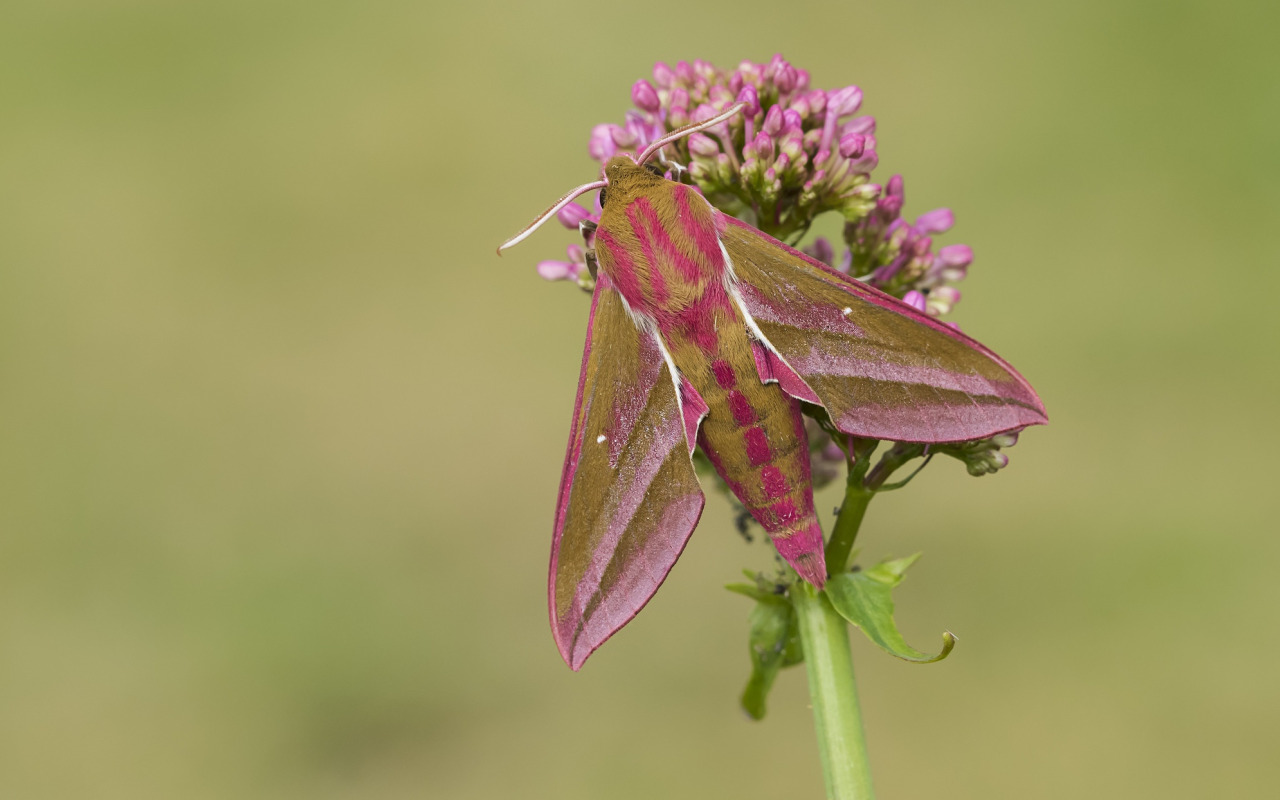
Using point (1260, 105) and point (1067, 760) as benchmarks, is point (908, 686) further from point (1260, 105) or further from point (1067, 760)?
point (1260, 105)

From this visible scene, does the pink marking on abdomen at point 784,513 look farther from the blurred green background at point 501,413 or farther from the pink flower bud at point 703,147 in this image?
the blurred green background at point 501,413

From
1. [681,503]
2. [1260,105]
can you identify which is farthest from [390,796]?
[1260,105]

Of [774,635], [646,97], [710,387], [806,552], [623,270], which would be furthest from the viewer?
[646,97]

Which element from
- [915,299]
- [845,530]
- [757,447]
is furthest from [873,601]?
[915,299]

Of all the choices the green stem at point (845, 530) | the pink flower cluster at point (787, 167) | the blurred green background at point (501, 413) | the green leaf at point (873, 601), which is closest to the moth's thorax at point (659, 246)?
the pink flower cluster at point (787, 167)

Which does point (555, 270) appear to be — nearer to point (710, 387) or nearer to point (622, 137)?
point (622, 137)
